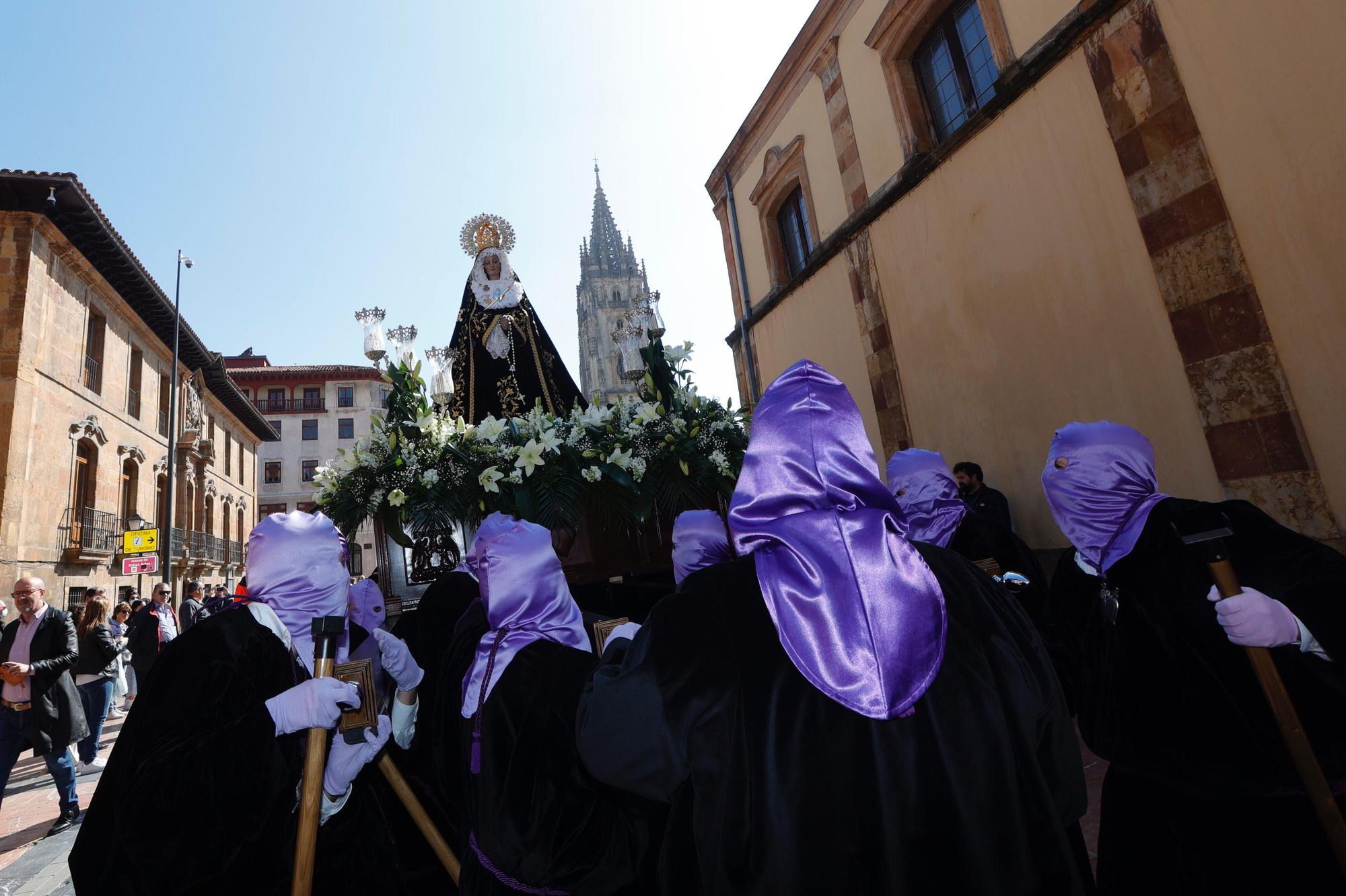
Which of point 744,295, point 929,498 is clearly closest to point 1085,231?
point 929,498

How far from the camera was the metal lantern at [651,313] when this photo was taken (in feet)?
13.6

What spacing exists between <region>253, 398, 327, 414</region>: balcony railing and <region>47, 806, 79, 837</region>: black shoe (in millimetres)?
39153

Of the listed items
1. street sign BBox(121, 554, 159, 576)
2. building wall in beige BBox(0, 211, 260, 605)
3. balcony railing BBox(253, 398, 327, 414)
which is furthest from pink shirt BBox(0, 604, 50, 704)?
balcony railing BBox(253, 398, 327, 414)

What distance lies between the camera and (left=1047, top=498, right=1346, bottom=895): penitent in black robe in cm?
195

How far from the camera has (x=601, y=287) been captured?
64.0 metres

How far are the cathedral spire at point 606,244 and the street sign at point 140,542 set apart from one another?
184 feet

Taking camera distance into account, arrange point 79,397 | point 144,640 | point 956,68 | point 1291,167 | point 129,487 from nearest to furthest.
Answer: point 1291,167 < point 144,640 < point 956,68 < point 79,397 < point 129,487

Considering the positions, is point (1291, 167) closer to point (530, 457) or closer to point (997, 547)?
point (997, 547)

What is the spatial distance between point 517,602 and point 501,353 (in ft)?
9.88

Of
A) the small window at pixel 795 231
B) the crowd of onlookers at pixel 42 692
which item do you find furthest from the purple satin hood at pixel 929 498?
the small window at pixel 795 231

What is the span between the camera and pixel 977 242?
7.36m

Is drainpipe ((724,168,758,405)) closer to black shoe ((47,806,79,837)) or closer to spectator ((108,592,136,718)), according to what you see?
spectator ((108,592,136,718))

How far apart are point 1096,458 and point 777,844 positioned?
1.87 m

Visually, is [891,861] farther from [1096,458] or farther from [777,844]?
[1096,458]
